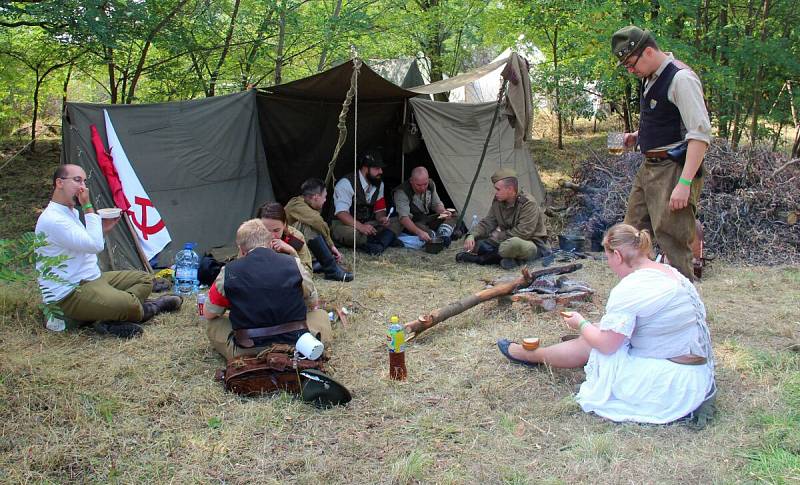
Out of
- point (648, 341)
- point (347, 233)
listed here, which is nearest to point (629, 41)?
point (648, 341)

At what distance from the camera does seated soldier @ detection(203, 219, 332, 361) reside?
3201mm

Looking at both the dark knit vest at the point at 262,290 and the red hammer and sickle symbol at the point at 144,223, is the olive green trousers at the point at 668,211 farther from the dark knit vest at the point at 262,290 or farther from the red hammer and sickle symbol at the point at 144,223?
the red hammer and sickle symbol at the point at 144,223

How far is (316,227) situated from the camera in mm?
5512

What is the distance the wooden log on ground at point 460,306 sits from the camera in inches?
151

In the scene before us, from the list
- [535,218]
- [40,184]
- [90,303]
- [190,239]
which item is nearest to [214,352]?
[90,303]

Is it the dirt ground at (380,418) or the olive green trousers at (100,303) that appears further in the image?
the olive green trousers at (100,303)

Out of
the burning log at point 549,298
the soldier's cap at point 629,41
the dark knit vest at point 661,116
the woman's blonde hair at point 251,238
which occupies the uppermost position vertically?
the soldier's cap at point 629,41

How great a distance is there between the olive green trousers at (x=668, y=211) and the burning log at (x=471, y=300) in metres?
0.97

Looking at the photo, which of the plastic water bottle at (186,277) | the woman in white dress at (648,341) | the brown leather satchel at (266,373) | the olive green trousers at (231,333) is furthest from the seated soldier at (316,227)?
the woman in white dress at (648,341)

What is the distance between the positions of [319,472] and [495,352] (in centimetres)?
145

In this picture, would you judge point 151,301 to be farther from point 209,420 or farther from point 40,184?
point 40,184

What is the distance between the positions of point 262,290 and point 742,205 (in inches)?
191

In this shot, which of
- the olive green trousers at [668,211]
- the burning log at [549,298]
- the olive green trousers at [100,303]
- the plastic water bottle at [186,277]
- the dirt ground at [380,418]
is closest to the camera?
the dirt ground at [380,418]

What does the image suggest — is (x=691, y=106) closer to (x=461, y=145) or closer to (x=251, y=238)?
(x=251, y=238)
